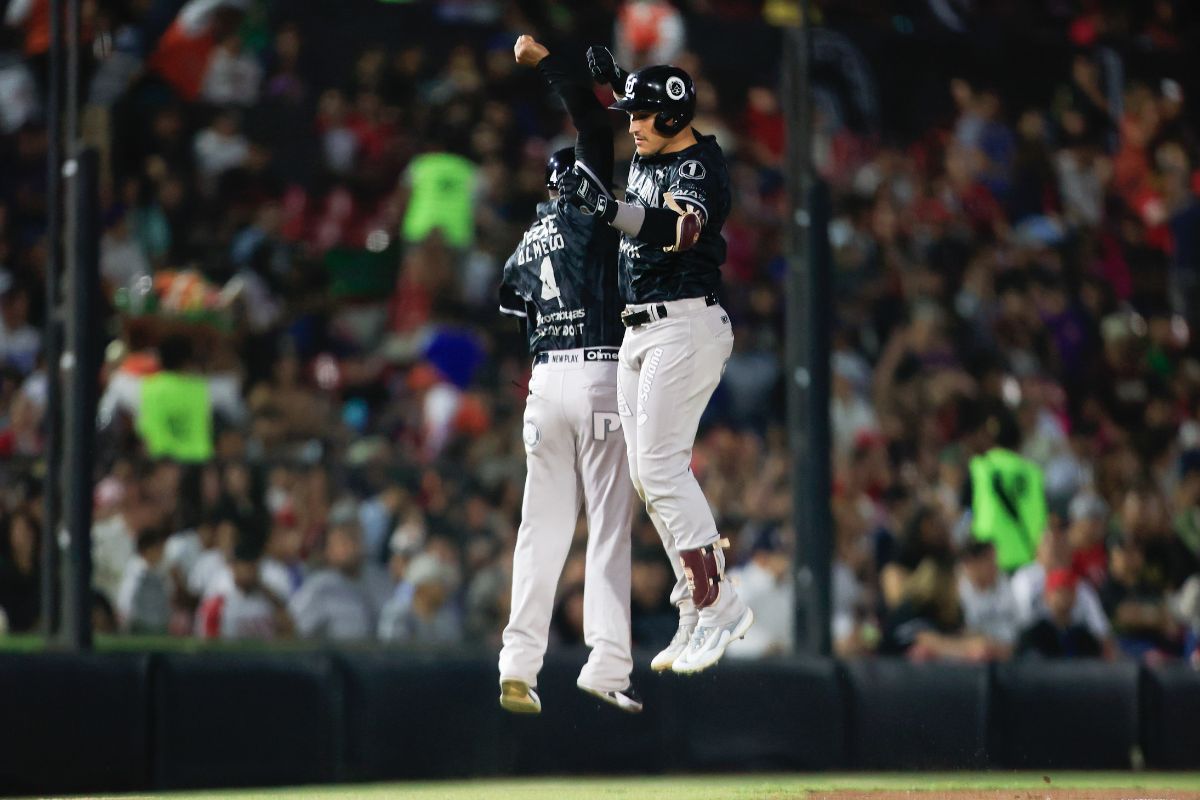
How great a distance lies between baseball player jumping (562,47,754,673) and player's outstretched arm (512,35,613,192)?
0.32ft

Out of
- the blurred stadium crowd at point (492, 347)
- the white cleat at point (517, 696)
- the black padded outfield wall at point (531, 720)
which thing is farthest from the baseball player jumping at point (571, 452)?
the blurred stadium crowd at point (492, 347)

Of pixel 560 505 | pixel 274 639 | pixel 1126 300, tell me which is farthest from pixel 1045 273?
pixel 560 505

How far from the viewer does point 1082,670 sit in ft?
37.3

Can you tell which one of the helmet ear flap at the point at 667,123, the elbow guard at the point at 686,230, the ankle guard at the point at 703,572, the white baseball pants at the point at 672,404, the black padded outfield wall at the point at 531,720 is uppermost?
the helmet ear flap at the point at 667,123

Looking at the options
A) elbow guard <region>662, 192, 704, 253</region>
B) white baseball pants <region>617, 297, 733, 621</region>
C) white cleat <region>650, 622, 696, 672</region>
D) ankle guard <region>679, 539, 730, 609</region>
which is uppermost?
elbow guard <region>662, 192, 704, 253</region>

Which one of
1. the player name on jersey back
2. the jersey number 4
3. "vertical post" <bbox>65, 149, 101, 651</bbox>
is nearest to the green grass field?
"vertical post" <bbox>65, 149, 101, 651</bbox>

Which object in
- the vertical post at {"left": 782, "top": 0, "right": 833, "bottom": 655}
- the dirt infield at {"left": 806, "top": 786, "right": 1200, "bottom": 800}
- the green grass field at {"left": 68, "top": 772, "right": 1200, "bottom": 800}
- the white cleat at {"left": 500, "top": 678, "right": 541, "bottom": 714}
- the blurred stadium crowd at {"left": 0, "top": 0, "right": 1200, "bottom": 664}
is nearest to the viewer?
the white cleat at {"left": 500, "top": 678, "right": 541, "bottom": 714}

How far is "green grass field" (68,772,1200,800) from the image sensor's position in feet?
29.0

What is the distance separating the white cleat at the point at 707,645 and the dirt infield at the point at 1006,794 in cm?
131

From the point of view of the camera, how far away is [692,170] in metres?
7.50

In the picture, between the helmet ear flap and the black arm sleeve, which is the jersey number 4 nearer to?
the black arm sleeve

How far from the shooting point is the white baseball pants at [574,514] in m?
7.93

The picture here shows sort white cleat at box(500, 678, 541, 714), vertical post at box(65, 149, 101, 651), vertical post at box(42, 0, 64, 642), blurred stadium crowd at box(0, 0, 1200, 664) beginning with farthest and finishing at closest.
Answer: blurred stadium crowd at box(0, 0, 1200, 664)
vertical post at box(42, 0, 64, 642)
vertical post at box(65, 149, 101, 651)
white cleat at box(500, 678, 541, 714)

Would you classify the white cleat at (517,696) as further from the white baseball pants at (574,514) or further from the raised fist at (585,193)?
the raised fist at (585,193)
